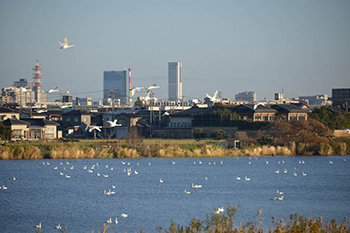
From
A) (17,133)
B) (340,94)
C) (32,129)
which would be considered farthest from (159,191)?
(340,94)

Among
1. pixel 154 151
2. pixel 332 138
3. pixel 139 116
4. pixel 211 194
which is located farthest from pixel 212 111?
pixel 211 194

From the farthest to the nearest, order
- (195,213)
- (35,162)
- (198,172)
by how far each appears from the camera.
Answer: (35,162) → (198,172) → (195,213)

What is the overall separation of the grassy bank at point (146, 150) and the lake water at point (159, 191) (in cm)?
110

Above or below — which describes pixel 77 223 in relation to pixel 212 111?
below

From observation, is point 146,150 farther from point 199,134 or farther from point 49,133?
point 49,133

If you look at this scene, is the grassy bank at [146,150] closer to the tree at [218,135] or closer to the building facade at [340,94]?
the tree at [218,135]

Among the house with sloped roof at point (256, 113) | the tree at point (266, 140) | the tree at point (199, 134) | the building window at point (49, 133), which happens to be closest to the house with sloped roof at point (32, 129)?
the building window at point (49, 133)

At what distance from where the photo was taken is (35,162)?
3991 centimetres

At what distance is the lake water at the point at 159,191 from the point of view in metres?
21.9

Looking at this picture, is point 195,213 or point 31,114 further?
point 31,114

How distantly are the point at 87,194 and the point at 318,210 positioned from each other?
32.3 ft

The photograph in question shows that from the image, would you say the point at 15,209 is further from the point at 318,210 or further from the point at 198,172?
the point at 198,172

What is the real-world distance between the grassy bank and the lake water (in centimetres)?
110

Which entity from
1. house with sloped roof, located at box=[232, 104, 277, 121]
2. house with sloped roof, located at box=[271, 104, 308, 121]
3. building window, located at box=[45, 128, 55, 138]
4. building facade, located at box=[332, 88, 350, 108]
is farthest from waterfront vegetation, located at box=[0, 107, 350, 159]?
building facade, located at box=[332, 88, 350, 108]
